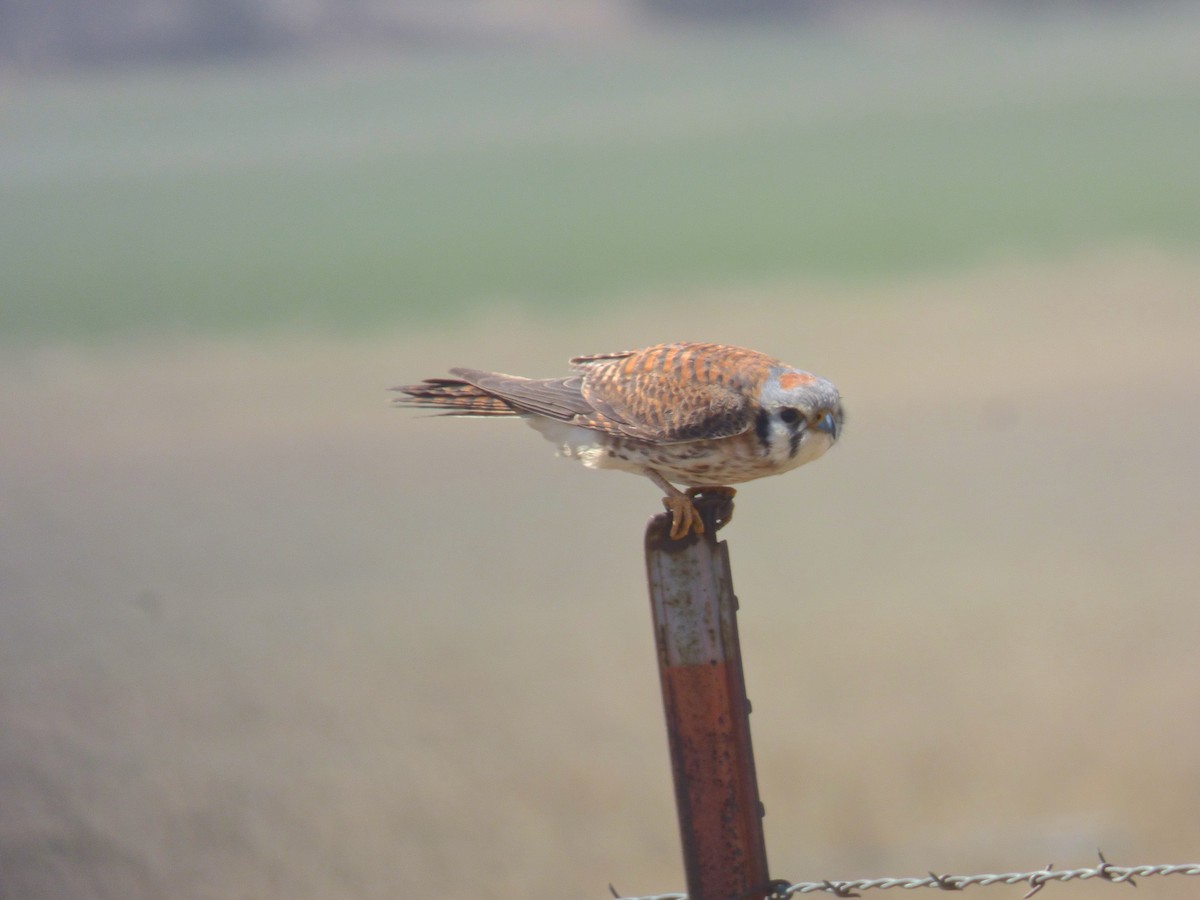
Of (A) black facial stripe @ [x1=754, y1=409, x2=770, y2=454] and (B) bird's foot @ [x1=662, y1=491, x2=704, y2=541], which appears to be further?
(A) black facial stripe @ [x1=754, y1=409, x2=770, y2=454]

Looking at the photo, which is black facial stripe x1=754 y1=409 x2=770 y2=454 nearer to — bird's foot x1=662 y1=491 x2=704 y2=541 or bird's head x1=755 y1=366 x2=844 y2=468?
bird's head x1=755 y1=366 x2=844 y2=468

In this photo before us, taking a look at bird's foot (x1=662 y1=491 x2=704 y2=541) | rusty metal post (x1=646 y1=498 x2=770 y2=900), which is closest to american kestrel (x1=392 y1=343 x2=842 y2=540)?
bird's foot (x1=662 y1=491 x2=704 y2=541)

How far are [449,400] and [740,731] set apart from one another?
4.09 ft

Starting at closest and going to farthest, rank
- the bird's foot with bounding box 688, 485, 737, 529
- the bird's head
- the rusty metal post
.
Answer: the rusty metal post
the bird's foot with bounding box 688, 485, 737, 529
the bird's head

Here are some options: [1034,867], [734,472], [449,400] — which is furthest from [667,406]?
[1034,867]

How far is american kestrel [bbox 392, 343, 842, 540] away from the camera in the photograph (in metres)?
3.37

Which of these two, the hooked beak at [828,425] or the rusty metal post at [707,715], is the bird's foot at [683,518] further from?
the hooked beak at [828,425]

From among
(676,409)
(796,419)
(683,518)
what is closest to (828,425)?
(796,419)

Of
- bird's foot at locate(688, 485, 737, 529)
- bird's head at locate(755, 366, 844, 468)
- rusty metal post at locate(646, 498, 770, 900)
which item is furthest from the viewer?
bird's head at locate(755, 366, 844, 468)

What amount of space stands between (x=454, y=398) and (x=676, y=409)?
1.76 ft

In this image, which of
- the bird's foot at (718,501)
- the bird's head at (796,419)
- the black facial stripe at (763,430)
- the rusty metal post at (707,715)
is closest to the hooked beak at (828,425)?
the bird's head at (796,419)

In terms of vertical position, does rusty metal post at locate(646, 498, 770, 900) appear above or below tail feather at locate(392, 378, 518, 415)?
below

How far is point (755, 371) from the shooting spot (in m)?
3.49

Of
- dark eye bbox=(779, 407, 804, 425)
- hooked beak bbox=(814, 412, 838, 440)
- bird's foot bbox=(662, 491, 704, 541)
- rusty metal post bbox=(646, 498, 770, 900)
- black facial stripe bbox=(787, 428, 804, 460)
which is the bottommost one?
rusty metal post bbox=(646, 498, 770, 900)
